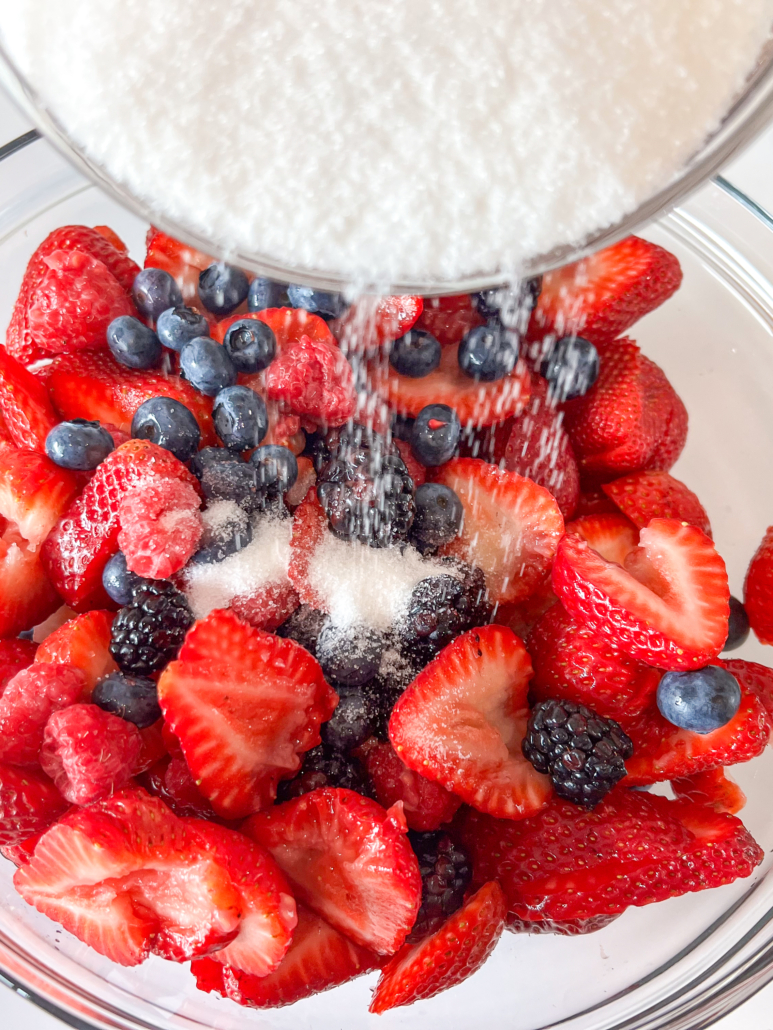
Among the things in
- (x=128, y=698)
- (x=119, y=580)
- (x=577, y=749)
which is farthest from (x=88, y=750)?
(x=577, y=749)

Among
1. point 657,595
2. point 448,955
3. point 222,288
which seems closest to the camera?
point 448,955

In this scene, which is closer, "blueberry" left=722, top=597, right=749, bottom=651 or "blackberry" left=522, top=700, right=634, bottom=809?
"blackberry" left=522, top=700, right=634, bottom=809

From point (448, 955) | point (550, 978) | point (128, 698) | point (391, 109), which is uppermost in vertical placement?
point (391, 109)

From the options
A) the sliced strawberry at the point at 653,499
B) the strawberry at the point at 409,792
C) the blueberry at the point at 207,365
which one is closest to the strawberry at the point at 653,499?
the sliced strawberry at the point at 653,499

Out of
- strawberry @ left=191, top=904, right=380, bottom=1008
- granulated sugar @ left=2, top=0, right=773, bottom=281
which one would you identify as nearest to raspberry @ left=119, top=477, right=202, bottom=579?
granulated sugar @ left=2, top=0, right=773, bottom=281

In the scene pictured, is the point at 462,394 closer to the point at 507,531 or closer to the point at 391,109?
the point at 507,531

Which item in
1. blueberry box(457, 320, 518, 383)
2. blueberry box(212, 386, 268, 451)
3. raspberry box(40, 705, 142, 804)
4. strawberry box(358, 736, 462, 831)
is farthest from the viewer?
blueberry box(457, 320, 518, 383)

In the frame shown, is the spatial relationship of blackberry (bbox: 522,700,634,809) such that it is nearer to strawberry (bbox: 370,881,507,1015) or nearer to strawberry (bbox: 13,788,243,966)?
strawberry (bbox: 370,881,507,1015)

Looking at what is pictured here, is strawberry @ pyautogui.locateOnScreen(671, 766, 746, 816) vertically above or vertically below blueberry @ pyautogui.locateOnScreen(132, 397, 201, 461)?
below
